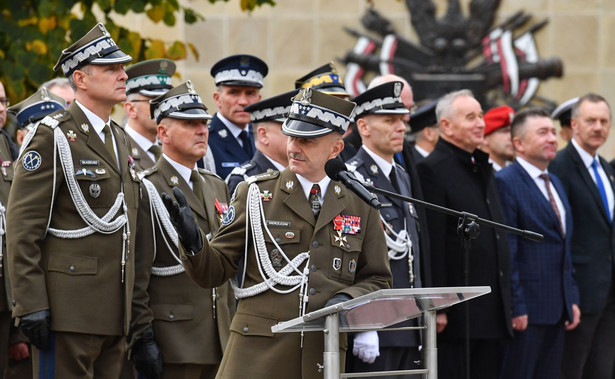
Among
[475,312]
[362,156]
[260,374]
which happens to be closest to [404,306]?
[260,374]

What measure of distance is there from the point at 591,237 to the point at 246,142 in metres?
2.86

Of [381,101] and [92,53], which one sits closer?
[92,53]

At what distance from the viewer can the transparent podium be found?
479 cm

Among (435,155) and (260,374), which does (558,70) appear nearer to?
(435,155)

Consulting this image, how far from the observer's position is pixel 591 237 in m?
9.13

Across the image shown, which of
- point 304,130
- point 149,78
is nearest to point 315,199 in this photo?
point 304,130

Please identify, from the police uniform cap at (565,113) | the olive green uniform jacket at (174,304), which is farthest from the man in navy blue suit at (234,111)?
the police uniform cap at (565,113)

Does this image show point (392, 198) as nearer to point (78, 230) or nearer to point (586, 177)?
point (78, 230)

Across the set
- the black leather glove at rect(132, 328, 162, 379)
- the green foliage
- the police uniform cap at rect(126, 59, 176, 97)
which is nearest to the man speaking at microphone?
the black leather glove at rect(132, 328, 162, 379)

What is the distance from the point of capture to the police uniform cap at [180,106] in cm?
673

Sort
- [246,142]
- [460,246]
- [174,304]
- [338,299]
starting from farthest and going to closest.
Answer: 1. [246,142]
2. [460,246]
3. [174,304]
4. [338,299]

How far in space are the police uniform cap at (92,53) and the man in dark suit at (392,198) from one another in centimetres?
162

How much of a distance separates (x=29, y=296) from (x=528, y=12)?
10255 millimetres

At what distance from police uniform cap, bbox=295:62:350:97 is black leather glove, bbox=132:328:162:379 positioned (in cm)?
253
